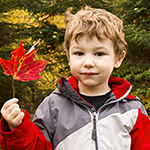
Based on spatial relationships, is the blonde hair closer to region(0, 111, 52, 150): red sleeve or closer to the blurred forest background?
region(0, 111, 52, 150): red sleeve

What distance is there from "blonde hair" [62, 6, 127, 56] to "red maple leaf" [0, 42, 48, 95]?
0.40 m

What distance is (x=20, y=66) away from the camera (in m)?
1.07

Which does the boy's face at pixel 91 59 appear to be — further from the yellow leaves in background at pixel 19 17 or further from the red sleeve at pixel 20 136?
the yellow leaves in background at pixel 19 17

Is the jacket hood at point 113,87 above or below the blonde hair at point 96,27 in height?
below

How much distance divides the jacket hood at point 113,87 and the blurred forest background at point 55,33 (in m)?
2.92

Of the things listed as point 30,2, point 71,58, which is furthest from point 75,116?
point 30,2

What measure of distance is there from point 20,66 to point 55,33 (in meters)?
4.38

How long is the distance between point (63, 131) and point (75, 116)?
0.13 m

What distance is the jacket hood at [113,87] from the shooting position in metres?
1.43

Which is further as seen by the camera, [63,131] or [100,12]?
[100,12]

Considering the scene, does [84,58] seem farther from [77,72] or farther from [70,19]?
[70,19]

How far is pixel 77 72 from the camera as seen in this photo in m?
1.38

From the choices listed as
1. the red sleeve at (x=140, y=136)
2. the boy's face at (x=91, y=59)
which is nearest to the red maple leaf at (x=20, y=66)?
the boy's face at (x=91, y=59)

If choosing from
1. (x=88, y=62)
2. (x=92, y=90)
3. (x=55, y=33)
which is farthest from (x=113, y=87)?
(x=55, y=33)
